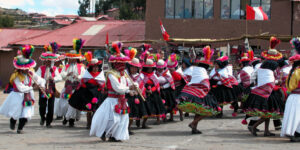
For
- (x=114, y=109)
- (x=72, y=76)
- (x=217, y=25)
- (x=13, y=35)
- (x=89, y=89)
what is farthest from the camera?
(x=13, y=35)

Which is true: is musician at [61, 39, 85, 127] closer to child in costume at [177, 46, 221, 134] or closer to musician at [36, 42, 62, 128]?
musician at [36, 42, 62, 128]

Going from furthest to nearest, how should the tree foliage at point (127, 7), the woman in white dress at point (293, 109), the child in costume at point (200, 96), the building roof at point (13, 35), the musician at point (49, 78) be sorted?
the tree foliage at point (127, 7) < the building roof at point (13, 35) < the musician at point (49, 78) < the child in costume at point (200, 96) < the woman in white dress at point (293, 109)

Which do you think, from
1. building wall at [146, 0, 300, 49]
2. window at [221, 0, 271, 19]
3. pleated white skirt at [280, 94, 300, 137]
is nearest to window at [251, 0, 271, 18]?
Answer: building wall at [146, 0, 300, 49]

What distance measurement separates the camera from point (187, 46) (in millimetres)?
27859

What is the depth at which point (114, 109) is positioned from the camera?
31.8ft

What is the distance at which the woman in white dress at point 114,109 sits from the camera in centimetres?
969

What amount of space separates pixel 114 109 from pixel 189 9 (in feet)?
70.2

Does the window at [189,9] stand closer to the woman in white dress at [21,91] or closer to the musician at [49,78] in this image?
the musician at [49,78]

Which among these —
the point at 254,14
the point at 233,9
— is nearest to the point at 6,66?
the point at 233,9

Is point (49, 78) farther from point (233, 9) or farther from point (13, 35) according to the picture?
point (13, 35)

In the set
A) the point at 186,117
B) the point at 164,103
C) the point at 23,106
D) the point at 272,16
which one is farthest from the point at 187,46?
the point at 23,106

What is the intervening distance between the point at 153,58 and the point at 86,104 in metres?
2.18

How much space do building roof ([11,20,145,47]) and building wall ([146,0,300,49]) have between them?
253 centimetres

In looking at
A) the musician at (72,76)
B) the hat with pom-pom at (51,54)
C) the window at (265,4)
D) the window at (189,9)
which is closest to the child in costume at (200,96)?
the musician at (72,76)
